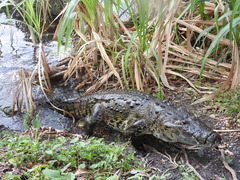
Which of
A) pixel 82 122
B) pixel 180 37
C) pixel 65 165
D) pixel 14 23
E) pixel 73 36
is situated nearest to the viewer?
pixel 65 165

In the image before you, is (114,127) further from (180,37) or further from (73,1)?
(180,37)

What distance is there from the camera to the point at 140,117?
387 cm

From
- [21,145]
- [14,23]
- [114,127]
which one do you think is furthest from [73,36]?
[21,145]

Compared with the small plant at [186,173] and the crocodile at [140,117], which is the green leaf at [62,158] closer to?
the small plant at [186,173]

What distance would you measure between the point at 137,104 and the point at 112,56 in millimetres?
1088

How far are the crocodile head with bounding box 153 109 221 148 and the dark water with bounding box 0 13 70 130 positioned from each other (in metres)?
1.58

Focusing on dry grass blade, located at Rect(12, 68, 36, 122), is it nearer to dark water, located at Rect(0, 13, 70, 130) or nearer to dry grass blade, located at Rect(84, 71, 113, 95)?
dark water, located at Rect(0, 13, 70, 130)

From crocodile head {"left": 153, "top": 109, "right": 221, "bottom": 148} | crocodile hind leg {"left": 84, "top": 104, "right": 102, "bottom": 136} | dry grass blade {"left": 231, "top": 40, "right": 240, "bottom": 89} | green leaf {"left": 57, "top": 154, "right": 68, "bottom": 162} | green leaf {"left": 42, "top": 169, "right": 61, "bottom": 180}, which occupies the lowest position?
crocodile hind leg {"left": 84, "top": 104, "right": 102, "bottom": 136}

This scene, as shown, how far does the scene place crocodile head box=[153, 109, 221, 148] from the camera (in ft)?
10.4

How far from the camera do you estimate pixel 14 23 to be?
8156 mm

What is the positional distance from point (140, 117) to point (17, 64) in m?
3.29

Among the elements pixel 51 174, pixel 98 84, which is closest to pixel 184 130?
pixel 51 174

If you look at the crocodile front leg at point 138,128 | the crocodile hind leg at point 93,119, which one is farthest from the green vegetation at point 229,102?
the crocodile hind leg at point 93,119

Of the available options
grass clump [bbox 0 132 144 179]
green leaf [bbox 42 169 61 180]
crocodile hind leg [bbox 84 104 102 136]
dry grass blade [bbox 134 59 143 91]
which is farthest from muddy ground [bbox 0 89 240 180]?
green leaf [bbox 42 169 61 180]
